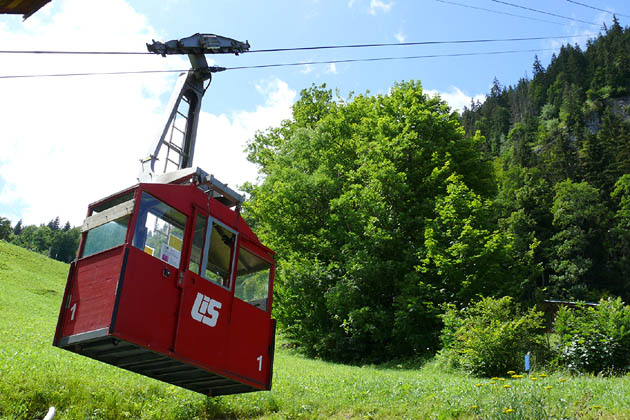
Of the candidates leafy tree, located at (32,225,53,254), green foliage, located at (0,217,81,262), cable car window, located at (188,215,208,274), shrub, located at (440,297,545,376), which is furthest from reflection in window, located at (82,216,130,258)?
leafy tree, located at (32,225,53,254)

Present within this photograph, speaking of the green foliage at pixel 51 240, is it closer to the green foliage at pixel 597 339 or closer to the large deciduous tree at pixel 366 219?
the large deciduous tree at pixel 366 219

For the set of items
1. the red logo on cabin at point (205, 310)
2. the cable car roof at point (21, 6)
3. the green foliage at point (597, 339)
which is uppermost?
the cable car roof at point (21, 6)

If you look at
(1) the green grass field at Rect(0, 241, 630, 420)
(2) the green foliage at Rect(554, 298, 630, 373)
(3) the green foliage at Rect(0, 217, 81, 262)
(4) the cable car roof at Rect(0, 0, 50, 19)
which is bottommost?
(1) the green grass field at Rect(0, 241, 630, 420)

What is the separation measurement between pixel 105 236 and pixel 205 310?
2.35 m

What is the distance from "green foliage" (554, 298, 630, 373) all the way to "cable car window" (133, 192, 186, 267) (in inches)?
523

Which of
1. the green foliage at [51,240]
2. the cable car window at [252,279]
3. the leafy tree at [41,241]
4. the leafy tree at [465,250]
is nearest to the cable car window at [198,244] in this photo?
the cable car window at [252,279]

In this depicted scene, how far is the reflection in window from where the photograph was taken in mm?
9711

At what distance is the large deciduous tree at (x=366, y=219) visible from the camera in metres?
26.3

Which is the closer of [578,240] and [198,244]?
[198,244]

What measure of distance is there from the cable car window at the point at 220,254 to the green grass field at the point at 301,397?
4.13 metres

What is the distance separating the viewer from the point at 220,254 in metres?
11.2

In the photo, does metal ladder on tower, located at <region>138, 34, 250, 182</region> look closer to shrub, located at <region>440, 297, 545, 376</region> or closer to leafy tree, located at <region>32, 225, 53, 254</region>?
shrub, located at <region>440, 297, 545, 376</region>

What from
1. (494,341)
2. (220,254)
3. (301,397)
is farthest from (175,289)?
(494,341)

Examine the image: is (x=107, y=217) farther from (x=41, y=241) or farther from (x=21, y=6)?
(x=41, y=241)
